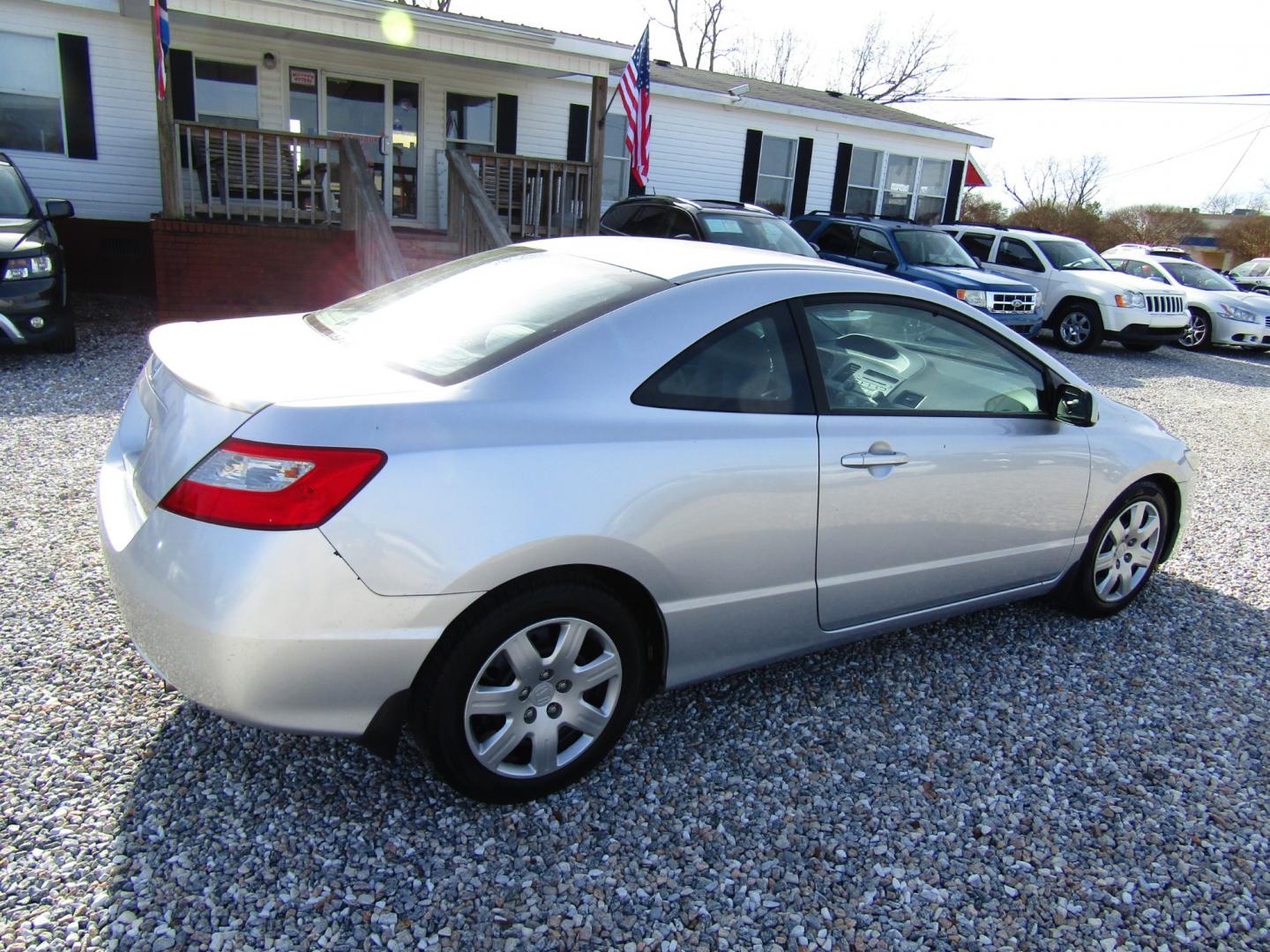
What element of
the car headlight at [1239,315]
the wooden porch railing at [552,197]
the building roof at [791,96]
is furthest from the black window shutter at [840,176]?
the wooden porch railing at [552,197]

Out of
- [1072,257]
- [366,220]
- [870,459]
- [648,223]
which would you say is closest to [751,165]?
[1072,257]

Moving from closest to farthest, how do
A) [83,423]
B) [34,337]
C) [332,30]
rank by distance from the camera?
[83,423]
[34,337]
[332,30]

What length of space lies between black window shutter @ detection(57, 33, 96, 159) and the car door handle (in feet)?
37.9

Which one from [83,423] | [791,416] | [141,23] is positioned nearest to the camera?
[791,416]

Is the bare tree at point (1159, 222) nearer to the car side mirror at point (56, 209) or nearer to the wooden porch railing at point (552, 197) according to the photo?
the wooden porch railing at point (552, 197)

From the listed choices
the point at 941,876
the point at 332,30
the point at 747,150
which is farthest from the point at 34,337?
the point at 747,150

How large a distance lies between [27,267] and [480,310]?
6.24m

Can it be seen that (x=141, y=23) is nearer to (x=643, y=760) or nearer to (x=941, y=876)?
(x=643, y=760)

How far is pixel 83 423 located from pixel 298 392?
464cm

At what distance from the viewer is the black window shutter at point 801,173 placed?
1702 centimetres

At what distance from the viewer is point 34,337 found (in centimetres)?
732

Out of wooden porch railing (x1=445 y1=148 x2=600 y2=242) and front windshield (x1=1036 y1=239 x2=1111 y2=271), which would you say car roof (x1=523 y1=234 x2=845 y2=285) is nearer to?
wooden porch railing (x1=445 y1=148 x2=600 y2=242)

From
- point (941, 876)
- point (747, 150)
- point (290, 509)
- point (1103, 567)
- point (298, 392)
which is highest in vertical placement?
point (747, 150)

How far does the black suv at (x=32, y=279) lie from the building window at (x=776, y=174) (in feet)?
39.2
